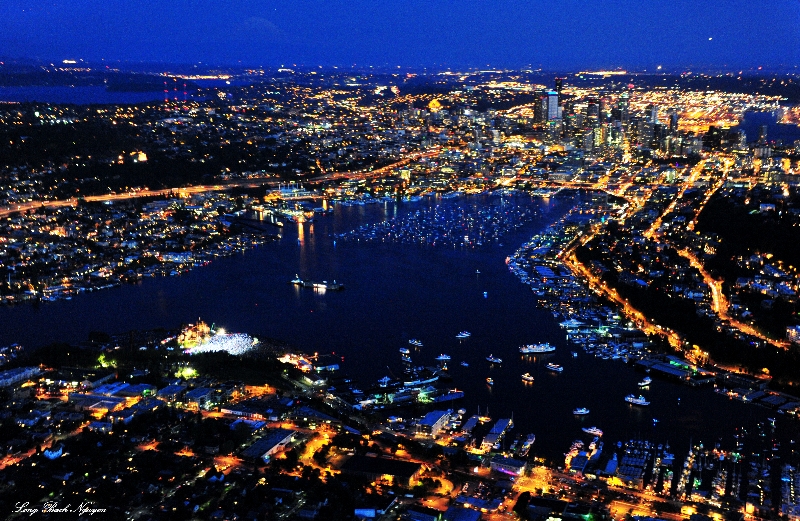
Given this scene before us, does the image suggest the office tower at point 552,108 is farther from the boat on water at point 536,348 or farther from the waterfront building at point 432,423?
the waterfront building at point 432,423

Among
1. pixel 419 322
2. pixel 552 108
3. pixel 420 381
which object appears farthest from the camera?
pixel 552 108

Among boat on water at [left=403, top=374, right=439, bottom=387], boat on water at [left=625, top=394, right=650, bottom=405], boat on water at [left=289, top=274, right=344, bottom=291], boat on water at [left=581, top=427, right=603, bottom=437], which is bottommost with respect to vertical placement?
boat on water at [left=581, top=427, right=603, bottom=437]

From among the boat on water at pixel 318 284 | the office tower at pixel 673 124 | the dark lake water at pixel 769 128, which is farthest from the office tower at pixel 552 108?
the boat on water at pixel 318 284

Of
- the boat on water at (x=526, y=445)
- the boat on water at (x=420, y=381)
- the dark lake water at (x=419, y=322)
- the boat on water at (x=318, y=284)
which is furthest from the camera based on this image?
the boat on water at (x=318, y=284)

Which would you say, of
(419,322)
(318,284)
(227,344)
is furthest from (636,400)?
(318,284)

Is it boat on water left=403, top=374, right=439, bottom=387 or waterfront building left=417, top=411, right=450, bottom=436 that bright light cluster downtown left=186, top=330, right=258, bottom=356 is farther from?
waterfront building left=417, top=411, right=450, bottom=436

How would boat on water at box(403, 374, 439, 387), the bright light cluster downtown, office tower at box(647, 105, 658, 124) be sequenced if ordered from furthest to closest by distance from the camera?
office tower at box(647, 105, 658, 124) < the bright light cluster downtown < boat on water at box(403, 374, 439, 387)

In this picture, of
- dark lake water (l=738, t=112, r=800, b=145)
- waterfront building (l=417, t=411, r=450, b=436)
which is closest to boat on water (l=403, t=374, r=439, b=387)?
waterfront building (l=417, t=411, r=450, b=436)

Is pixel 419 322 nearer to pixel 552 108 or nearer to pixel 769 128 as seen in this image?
pixel 769 128

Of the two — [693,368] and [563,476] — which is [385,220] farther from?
[563,476]
